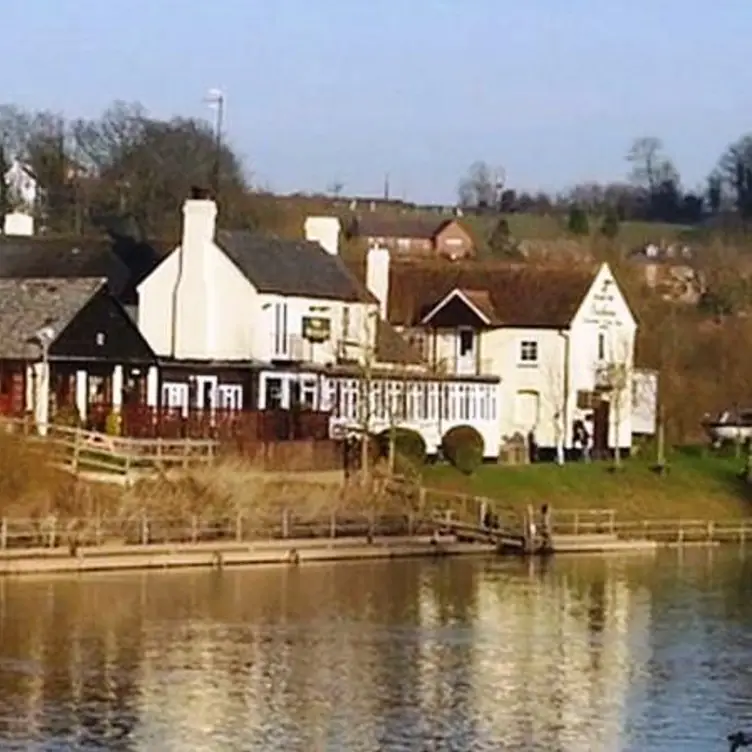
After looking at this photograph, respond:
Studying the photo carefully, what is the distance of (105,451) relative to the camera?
6675cm

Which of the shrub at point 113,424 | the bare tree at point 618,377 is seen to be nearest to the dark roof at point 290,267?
the bare tree at point 618,377

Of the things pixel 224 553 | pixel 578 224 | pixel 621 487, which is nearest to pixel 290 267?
pixel 621 487

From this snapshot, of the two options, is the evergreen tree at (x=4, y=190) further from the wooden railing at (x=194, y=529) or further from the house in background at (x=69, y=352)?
the wooden railing at (x=194, y=529)

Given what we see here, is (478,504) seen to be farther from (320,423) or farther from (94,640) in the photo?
(94,640)

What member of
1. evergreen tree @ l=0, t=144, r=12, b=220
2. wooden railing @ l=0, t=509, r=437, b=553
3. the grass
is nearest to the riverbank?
wooden railing @ l=0, t=509, r=437, b=553

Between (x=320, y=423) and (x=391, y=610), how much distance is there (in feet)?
77.1

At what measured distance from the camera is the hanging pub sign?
81.7 meters

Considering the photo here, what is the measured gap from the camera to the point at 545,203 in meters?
193

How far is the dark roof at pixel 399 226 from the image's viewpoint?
158m

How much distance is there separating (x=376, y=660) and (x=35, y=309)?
1225 inches

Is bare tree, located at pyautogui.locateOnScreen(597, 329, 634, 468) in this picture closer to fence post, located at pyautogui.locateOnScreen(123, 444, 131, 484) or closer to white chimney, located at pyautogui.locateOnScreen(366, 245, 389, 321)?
white chimney, located at pyautogui.locateOnScreen(366, 245, 389, 321)

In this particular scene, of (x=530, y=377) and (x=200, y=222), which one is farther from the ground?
(x=200, y=222)

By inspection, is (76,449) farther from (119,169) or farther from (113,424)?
(119,169)

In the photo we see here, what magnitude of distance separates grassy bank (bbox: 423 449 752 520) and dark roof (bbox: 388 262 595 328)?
635cm
